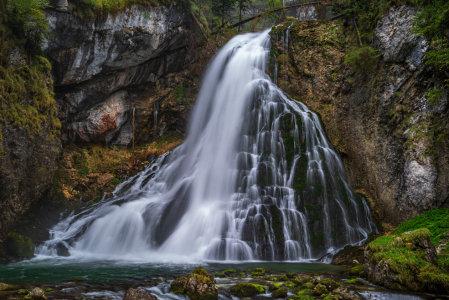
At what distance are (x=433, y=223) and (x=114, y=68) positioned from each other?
16689 mm

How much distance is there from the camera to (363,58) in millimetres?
13609

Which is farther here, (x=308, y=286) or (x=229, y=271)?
(x=229, y=271)

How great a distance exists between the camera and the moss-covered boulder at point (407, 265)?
6.11 metres

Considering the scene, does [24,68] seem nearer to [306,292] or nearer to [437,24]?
[306,292]

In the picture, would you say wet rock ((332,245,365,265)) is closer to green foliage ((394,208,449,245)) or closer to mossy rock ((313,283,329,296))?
green foliage ((394,208,449,245))

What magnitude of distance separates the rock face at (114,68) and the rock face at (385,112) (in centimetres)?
773

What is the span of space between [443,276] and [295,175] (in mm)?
6582

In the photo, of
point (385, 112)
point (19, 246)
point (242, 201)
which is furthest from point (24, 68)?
point (385, 112)

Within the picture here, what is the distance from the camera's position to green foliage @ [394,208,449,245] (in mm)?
8391

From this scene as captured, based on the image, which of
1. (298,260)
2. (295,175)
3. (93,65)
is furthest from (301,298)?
(93,65)

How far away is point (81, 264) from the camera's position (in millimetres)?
9406

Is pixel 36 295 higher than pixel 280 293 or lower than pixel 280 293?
lower

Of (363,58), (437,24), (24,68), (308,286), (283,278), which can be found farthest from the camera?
(363,58)

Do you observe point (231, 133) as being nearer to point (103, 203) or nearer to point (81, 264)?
point (103, 203)
